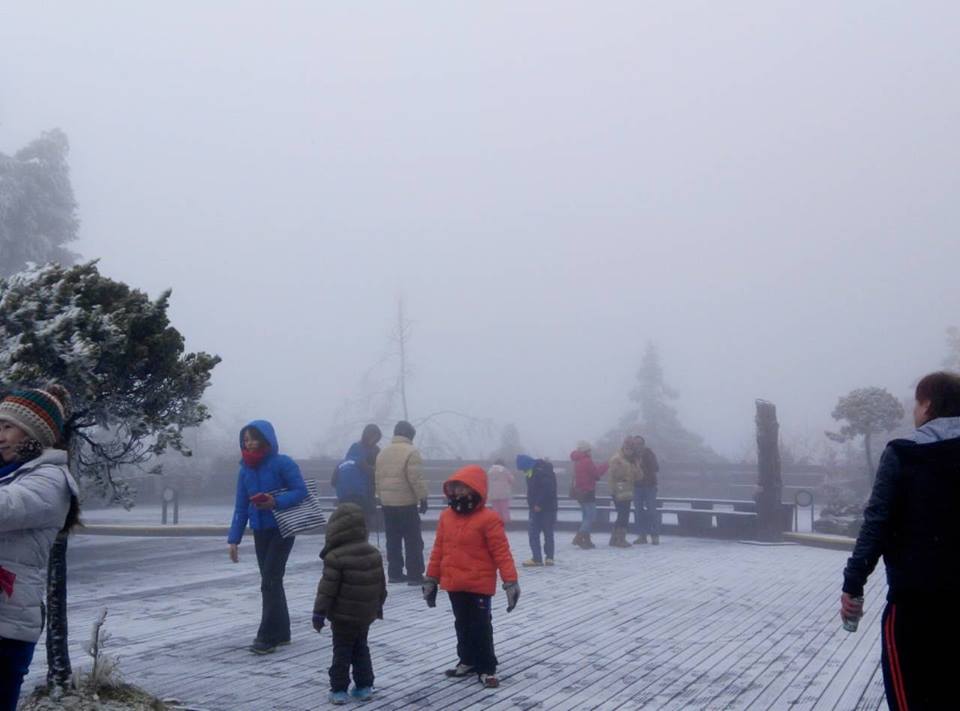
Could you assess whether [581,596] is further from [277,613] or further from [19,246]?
[19,246]

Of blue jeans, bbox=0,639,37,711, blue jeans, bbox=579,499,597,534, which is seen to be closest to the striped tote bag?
blue jeans, bbox=0,639,37,711

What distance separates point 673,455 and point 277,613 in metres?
37.2

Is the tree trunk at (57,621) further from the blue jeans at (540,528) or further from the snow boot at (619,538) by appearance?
the snow boot at (619,538)

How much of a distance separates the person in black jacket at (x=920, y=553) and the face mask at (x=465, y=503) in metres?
3.32

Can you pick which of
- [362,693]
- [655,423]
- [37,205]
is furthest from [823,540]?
[655,423]

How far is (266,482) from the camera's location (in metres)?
8.58

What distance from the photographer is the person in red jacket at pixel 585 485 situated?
1697cm

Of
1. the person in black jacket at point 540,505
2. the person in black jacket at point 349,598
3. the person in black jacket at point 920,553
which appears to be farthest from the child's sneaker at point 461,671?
the person in black jacket at point 540,505

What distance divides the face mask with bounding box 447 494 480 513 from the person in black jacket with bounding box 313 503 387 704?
67 centimetres

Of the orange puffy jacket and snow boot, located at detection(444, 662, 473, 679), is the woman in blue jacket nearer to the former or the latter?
the orange puffy jacket

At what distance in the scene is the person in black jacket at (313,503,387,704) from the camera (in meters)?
6.86

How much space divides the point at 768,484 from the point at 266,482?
41.1 feet

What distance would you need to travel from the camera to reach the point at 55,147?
2948cm

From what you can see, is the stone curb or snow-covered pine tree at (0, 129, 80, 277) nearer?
the stone curb
